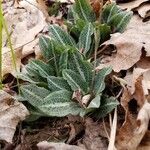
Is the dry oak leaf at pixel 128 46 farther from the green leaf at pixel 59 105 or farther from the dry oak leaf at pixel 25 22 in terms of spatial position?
the dry oak leaf at pixel 25 22

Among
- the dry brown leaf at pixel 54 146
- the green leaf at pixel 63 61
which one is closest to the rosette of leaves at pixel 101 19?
the green leaf at pixel 63 61

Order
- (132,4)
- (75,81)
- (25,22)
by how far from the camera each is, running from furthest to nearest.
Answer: (25,22)
(132,4)
(75,81)

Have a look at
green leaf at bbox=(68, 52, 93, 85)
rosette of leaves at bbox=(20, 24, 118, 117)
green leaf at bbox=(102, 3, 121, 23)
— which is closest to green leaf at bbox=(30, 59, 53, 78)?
rosette of leaves at bbox=(20, 24, 118, 117)

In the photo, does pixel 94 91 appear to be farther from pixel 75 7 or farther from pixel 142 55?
pixel 75 7

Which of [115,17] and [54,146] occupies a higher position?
[115,17]

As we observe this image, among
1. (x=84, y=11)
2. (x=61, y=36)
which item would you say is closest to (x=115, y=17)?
(x=84, y=11)

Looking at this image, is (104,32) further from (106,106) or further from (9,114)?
(9,114)
